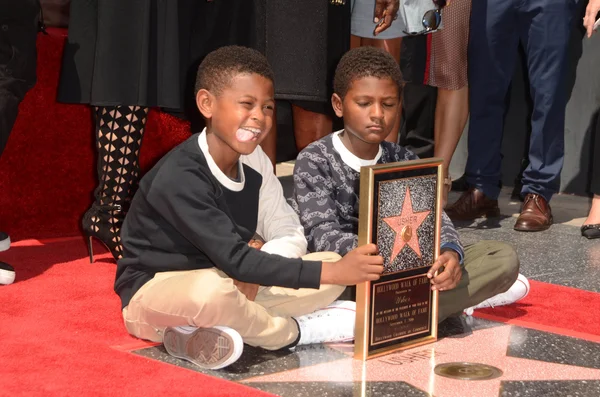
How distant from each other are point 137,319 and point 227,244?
1.01 feet

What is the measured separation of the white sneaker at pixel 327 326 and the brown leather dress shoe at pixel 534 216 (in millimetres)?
1609

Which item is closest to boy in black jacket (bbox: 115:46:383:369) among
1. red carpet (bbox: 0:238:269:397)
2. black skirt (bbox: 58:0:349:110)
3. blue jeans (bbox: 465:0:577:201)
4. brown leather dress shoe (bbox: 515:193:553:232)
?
red carpet (bbox: 0:238:269:397)

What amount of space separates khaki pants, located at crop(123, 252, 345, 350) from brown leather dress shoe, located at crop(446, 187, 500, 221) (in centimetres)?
170

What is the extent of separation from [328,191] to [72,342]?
0.76 metres

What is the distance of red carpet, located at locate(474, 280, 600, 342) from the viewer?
2487mm

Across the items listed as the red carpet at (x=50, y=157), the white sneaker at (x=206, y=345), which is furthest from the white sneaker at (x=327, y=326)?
the red carpet at (x=50, y=157)

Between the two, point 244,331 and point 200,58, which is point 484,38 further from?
point 244,331

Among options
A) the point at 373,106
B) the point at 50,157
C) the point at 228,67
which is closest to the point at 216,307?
the point at 228,67

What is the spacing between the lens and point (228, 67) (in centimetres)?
230

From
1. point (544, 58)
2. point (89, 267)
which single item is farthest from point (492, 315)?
point (544, 58)

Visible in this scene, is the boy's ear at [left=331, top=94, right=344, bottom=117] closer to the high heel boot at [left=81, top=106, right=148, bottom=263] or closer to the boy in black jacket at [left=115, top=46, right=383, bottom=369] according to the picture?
the boy in black jacket at [left=115, top=46, right=383, bottom=369]

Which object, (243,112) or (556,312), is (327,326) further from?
(556,312)

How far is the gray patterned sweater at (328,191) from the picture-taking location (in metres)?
2.53

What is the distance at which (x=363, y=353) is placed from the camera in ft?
7.16
